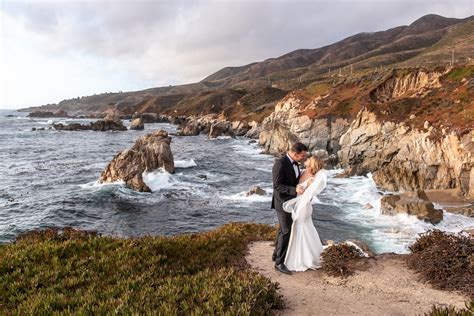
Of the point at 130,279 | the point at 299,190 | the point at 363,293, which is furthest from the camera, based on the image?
the point at 299,190

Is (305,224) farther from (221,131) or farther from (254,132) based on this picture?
(221,131)

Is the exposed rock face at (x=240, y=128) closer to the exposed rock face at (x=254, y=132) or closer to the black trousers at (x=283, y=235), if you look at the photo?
the exposed rock face at (x=254, y=132)

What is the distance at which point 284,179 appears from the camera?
373 inches

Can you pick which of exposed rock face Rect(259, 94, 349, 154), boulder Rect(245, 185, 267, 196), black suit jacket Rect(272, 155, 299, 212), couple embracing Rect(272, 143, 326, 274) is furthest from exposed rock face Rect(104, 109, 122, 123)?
black suit jacket Rect(272, 155, 299, 212)

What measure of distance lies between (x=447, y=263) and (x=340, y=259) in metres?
2.77

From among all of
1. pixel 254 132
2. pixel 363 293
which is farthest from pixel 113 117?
pixel 363 293

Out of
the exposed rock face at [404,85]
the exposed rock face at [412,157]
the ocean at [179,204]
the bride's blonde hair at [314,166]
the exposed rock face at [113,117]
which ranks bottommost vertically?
the ocean at [179,204]

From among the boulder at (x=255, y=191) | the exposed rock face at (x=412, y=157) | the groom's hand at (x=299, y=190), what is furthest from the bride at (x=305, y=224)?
the exposed rock face at (x=412, y=157)

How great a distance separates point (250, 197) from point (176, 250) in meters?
21.3

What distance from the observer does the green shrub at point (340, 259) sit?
996 cm

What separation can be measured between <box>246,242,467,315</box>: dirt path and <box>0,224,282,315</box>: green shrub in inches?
32.0

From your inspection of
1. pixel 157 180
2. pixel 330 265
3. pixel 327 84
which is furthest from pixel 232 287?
pixel 327 84

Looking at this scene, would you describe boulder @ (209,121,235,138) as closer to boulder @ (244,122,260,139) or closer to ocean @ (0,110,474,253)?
boulder @ (244,122,260,139)

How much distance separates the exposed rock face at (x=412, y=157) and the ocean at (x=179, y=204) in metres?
2.84
